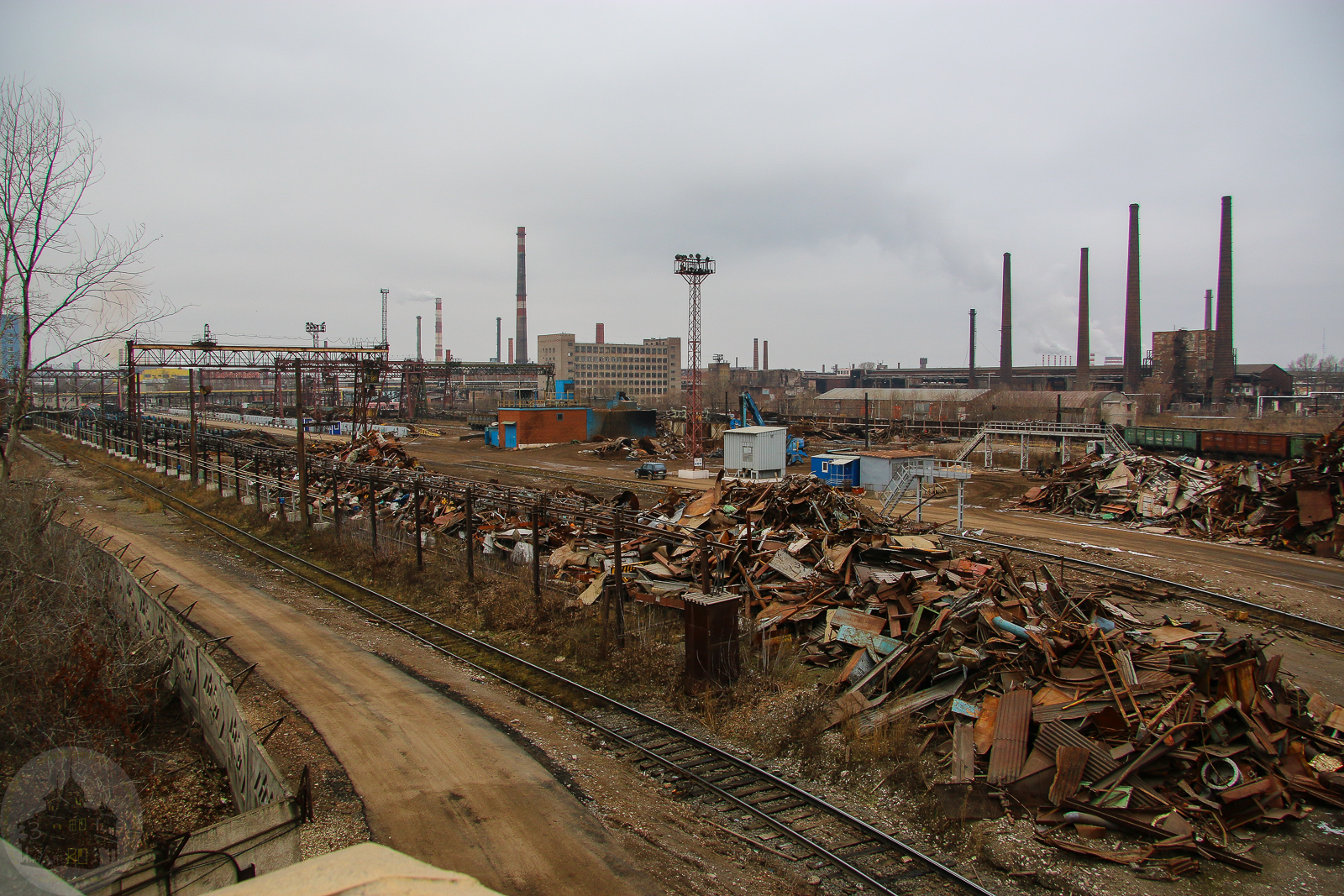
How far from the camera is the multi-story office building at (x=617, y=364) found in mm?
159375

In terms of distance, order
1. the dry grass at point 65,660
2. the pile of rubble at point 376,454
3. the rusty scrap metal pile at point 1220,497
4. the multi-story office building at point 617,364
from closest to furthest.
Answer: the dry grass at point 65,660, the rusty scrap metal pile at point 1220,497, the pile of rubble at point 376,454, the multi-story office building at point 617,364

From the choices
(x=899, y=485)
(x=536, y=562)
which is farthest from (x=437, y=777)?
(x=899, y=485)

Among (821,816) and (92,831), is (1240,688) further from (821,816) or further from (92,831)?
(92,831)

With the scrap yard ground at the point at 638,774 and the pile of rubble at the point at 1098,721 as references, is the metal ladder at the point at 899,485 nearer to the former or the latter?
the scrap yard ground at the point at 638,774

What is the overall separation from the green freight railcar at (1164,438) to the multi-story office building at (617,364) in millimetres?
111951

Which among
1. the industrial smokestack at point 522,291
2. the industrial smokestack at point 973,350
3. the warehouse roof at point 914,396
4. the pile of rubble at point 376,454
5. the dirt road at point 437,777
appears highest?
the industrial smokestack at point 522,291

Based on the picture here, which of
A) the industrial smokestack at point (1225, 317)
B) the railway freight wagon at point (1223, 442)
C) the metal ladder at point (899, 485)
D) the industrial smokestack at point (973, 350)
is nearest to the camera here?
the metal ladder at point (899, 485)

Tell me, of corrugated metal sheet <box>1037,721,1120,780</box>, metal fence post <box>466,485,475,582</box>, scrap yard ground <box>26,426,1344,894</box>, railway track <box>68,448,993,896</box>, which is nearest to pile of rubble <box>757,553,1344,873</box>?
corrugated metal sheet <box>1037,721,1120,780</box>

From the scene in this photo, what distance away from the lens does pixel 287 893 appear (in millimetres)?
2387

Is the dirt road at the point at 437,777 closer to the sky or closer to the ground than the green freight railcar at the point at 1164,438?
closer to the ground

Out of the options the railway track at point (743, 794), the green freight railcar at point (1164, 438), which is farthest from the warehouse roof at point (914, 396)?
the railway track at point (743, 794)

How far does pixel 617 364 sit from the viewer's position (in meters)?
165

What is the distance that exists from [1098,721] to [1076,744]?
757 millimetres

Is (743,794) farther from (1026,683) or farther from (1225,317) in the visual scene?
(1225,317)
